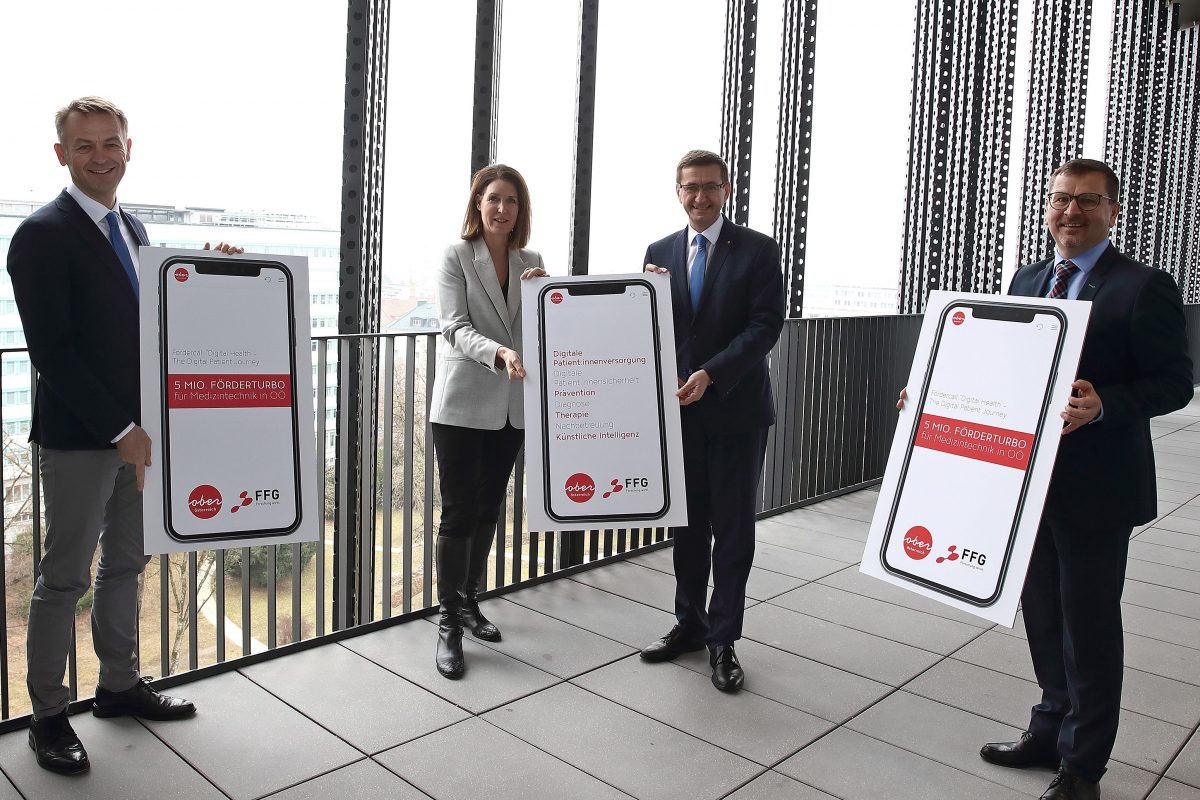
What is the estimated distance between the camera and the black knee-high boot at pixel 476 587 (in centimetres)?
321

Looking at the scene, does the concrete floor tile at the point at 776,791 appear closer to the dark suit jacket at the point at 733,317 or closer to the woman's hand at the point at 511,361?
the dark suit jacket at the point at 733,317

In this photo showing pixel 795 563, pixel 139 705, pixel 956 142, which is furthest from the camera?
pixel 956 142

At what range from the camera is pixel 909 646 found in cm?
331

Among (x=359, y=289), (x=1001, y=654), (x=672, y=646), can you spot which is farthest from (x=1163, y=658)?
(x=359, y=289)

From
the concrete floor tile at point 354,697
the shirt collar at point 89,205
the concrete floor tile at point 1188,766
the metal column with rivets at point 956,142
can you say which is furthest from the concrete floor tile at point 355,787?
the metal column with rivets at point 956,142

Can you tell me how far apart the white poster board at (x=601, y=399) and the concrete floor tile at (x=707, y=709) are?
52 centimetres

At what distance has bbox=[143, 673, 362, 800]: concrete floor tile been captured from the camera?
7.45ft

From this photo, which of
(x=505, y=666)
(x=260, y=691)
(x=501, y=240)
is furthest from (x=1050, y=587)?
(x=260, y=691)

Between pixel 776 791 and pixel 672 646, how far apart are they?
832 mm

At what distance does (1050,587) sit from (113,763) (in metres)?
2.34

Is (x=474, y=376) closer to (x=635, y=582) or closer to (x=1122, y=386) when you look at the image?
(x=635, y=582)

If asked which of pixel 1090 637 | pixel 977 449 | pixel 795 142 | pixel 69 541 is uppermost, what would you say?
pixel 795 142

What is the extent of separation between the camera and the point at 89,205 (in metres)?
2.23

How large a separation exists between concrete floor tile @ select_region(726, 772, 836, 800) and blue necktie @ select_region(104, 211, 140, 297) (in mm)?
1913
